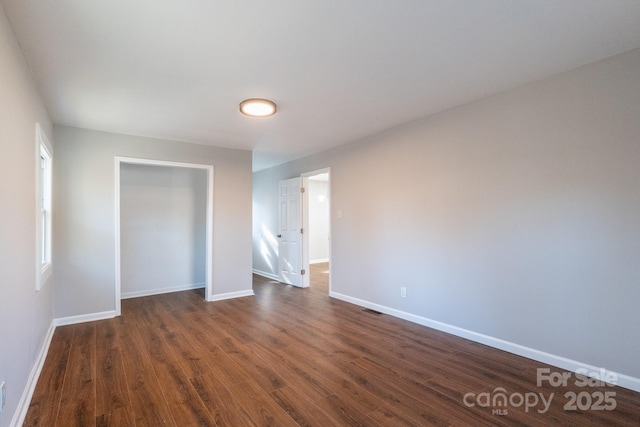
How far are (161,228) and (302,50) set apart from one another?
14.8 feet

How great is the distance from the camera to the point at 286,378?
2.45 meters

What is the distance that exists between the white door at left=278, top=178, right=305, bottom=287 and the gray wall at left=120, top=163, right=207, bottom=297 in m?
1.54

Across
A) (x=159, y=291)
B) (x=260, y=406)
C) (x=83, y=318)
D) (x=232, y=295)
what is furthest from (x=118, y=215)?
(x=260, y=406)

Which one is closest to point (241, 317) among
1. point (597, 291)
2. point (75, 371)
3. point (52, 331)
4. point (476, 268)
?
point (75, 371)

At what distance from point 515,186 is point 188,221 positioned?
5.24 m

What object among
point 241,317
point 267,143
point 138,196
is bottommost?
point 241,317

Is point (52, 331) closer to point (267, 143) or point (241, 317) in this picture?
point (241, 317)

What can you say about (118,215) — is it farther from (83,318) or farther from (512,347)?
(512,347)

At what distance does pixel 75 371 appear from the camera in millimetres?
2574

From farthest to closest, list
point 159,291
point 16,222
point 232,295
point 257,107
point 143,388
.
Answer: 1. point 159,291
2. point 232,295
3. point 257,107
4. point 143,388
5. point 16,222

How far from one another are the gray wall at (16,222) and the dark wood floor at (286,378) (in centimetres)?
39

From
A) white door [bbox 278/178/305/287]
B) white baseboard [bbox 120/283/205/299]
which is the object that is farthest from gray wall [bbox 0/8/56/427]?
white door [bbox 278/178/305/287]

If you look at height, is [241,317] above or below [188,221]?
below

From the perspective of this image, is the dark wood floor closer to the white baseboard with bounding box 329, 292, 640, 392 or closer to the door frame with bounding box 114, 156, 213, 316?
the white baseboard with bounding box 329, 292, 640, 392
